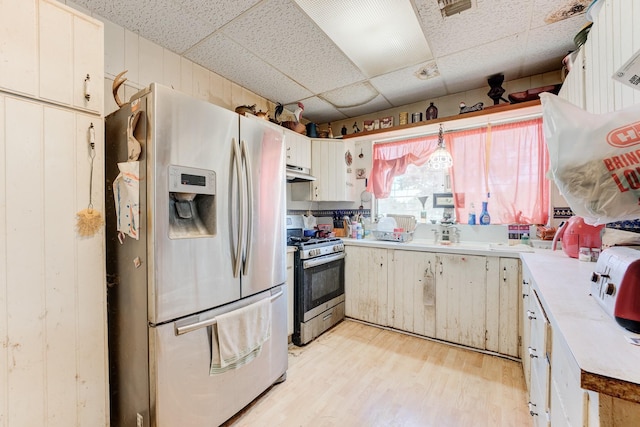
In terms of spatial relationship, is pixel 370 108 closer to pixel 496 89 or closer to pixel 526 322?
pixel 496 89

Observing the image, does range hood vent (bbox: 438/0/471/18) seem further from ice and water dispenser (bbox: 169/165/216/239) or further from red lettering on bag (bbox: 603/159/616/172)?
ice and water dispenser (bbox: 169/165/216/239)

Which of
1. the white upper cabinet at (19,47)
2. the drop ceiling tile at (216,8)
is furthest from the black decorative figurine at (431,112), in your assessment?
the white upper cabinet at (19,47)

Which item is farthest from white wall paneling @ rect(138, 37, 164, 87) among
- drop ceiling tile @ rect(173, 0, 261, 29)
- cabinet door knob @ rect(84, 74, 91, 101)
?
cabinet door knob @ rect(84, 74, 91, 101)

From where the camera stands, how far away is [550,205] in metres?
2.44

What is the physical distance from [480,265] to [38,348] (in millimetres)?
2839

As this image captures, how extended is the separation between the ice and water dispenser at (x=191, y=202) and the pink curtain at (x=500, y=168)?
7.87 ft

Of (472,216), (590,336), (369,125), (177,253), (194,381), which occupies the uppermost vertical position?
(369,125)

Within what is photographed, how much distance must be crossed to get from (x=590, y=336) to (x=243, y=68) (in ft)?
8.85

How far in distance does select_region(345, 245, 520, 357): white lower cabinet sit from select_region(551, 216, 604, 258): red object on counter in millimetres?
452

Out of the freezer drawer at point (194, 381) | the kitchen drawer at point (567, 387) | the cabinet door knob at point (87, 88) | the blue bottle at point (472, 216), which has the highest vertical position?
the cabinet door knob at point (87, 88)

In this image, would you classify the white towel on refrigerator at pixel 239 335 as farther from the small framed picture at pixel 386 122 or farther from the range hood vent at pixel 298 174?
the small framed picture at pixel 386 122

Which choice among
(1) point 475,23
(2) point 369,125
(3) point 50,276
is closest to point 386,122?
(2) point 369,125

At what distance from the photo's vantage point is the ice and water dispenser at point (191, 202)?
1.33 metres

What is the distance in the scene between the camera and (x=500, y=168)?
8.75ft
